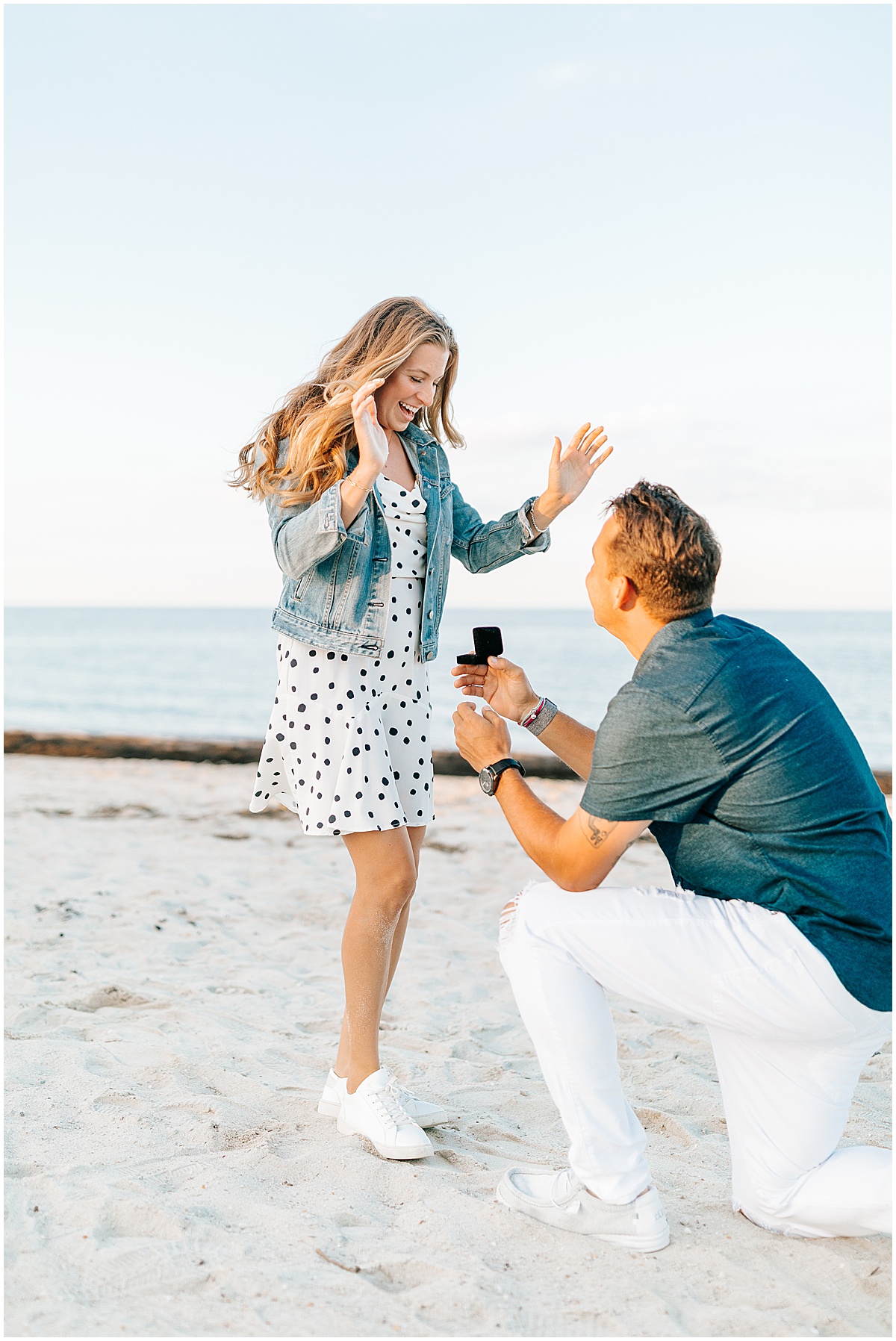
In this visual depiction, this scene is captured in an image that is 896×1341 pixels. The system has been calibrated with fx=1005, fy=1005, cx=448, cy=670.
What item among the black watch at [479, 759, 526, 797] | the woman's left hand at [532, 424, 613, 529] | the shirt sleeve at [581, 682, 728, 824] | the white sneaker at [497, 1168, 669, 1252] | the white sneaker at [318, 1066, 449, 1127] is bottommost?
the white sneaker at [318, 1066, 449, 1127]

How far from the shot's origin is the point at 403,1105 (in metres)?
2.72

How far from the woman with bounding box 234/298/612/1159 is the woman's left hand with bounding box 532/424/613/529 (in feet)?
0.13

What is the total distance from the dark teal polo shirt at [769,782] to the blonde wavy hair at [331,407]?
1.18 m

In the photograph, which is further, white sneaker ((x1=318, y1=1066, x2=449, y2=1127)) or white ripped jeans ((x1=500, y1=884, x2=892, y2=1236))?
white sneaker ((x1=318, y1=1066, x2=449, y2=1127))

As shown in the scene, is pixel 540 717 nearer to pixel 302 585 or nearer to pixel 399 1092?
pixel 302 585

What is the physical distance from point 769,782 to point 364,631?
1176 mm

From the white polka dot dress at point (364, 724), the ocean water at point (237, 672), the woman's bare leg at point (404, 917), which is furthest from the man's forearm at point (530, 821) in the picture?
the ocean water at point (237, 672)

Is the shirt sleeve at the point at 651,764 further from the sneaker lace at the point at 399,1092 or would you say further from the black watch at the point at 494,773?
the sneaker lace at the point at 399,1092

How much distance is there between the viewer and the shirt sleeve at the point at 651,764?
199cm

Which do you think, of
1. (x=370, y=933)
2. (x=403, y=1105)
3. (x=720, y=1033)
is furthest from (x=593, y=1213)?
(x=370, y=933)

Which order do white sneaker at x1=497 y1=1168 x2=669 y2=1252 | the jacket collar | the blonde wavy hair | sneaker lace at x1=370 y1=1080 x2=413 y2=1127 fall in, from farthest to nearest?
the jacket collar → the blonde wavy hair → sneaker lace at x1=370 y1=1080 x2=413 y2=1127 → white sneaker at x1=497 y1=1168 x2=669 y2=1252

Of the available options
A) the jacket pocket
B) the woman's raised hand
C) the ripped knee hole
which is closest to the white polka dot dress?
the jacket pocket

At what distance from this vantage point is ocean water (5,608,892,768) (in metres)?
19.3

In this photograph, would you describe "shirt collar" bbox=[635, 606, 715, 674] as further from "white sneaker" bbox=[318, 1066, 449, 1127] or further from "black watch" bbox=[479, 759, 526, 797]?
"white sneaker" bbox=[318, 1066, 449, 1127]
